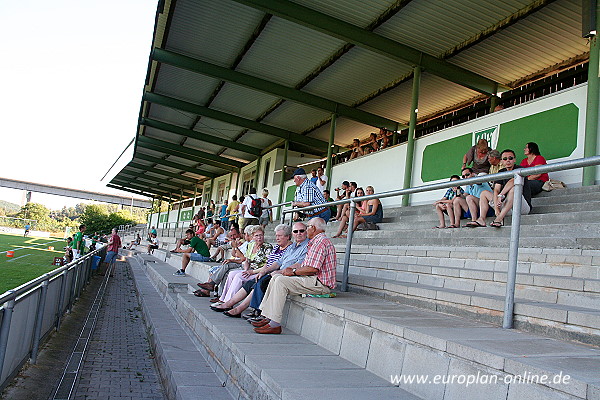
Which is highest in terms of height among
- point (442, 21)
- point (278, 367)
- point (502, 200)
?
point (442, 21)

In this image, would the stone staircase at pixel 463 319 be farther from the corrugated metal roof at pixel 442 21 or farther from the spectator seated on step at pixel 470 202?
the corrugated metal roof at pixel 442 21

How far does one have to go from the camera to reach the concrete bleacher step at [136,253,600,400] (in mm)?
2217

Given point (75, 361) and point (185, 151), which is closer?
point (75, 361)

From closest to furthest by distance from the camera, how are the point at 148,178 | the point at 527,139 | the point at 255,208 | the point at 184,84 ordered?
the point at 527,139
the point at 255,208
the point at 184,84
the point at 148,178

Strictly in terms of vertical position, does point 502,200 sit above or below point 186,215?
below

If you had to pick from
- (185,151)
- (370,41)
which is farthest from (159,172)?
(370,41)

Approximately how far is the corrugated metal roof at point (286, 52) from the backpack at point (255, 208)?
12.9 ft

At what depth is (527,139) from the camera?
8.65m

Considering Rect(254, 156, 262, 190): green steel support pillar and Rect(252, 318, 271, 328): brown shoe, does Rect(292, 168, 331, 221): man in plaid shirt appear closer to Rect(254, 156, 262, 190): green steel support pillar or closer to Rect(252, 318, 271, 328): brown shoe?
Rect(252, 318, 271, 328): brown shoe

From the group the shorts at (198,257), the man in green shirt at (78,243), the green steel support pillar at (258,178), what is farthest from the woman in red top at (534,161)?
the green steel support pillar at (258,178)

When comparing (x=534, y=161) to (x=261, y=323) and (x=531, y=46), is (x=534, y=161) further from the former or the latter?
(x=531, y=46)

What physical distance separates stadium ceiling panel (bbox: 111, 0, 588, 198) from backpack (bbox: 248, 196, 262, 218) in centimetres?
393

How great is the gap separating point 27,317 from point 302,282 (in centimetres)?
264

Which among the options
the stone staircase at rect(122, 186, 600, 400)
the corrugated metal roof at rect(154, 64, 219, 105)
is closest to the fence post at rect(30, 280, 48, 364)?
the stone staircase at rect(122, 186, 600, 400)
